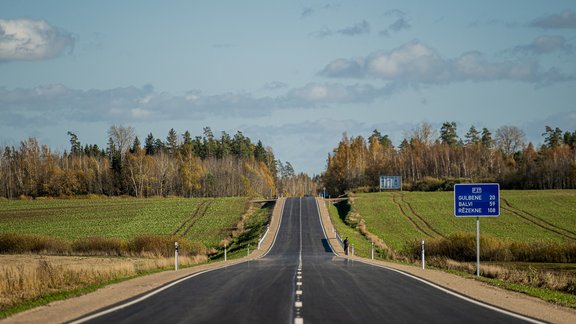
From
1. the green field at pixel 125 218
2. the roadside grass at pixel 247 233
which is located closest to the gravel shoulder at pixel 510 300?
the roadside grass at pixel 247 233

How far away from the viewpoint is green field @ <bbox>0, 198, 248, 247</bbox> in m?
85.4

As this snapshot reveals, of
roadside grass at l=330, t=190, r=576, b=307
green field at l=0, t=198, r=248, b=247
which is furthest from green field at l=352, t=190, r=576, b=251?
green field at l=0, t=198, r=248, b=247

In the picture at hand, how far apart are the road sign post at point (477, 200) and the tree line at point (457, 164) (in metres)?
105

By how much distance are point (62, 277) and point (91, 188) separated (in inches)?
5794

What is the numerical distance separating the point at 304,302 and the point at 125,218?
285 feet

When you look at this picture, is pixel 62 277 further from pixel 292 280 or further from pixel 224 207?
pixel 224 207

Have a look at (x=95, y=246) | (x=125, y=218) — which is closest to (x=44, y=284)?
(x=95, y=246)

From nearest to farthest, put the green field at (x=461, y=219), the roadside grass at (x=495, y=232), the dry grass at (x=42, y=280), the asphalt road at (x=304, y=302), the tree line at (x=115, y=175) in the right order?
the asphalt road at (x=304, y=302) → the dry grass at (x=42, y=280) → the roadside grass at (x=495, y=232) → the green field at (x=461, y=219) → the tree line at (x=115, y=175)

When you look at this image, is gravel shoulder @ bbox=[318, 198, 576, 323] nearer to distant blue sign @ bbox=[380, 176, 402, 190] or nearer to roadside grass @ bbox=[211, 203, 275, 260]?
roadside grass @ bbox=[211, 203, 275, 260]

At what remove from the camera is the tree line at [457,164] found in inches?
5468

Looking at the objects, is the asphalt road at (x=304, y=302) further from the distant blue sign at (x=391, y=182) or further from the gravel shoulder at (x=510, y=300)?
the distant blue sign at (x=391, y=182)

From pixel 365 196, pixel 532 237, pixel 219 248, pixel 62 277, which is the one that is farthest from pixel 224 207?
pixel 62 277

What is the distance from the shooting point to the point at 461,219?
9562 centimetres

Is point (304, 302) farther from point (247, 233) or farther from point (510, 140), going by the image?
point (510, 140)
